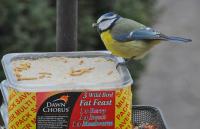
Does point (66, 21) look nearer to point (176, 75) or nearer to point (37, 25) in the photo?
point (37, 25)

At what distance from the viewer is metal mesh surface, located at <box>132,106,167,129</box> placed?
108 inches

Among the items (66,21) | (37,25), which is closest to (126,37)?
(66,21)

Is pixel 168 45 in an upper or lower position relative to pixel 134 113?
lower

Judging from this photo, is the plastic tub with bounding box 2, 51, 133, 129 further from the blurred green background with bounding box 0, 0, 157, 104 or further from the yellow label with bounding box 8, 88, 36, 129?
the blurred green background with bounding box 0, 0, 157, 104

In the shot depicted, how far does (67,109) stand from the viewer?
2.24 meters

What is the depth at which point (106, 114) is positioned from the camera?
7.47 ft

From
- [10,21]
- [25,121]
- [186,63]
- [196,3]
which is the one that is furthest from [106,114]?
[196,3]

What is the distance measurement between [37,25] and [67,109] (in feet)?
10.7

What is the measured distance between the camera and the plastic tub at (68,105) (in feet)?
7.29

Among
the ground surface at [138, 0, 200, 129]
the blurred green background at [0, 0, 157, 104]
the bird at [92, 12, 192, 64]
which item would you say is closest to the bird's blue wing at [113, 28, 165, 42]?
the bird at [92, 12, 192, 64]

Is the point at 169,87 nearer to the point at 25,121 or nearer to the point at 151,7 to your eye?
the point at 151,7

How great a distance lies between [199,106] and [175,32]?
1759 millimetres

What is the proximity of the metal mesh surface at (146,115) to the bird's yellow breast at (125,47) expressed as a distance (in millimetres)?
233

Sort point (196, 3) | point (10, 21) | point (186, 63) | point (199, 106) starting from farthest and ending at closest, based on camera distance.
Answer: point (196, 3) < point (186, 63) < point (199, 106) < point (10, 21)
